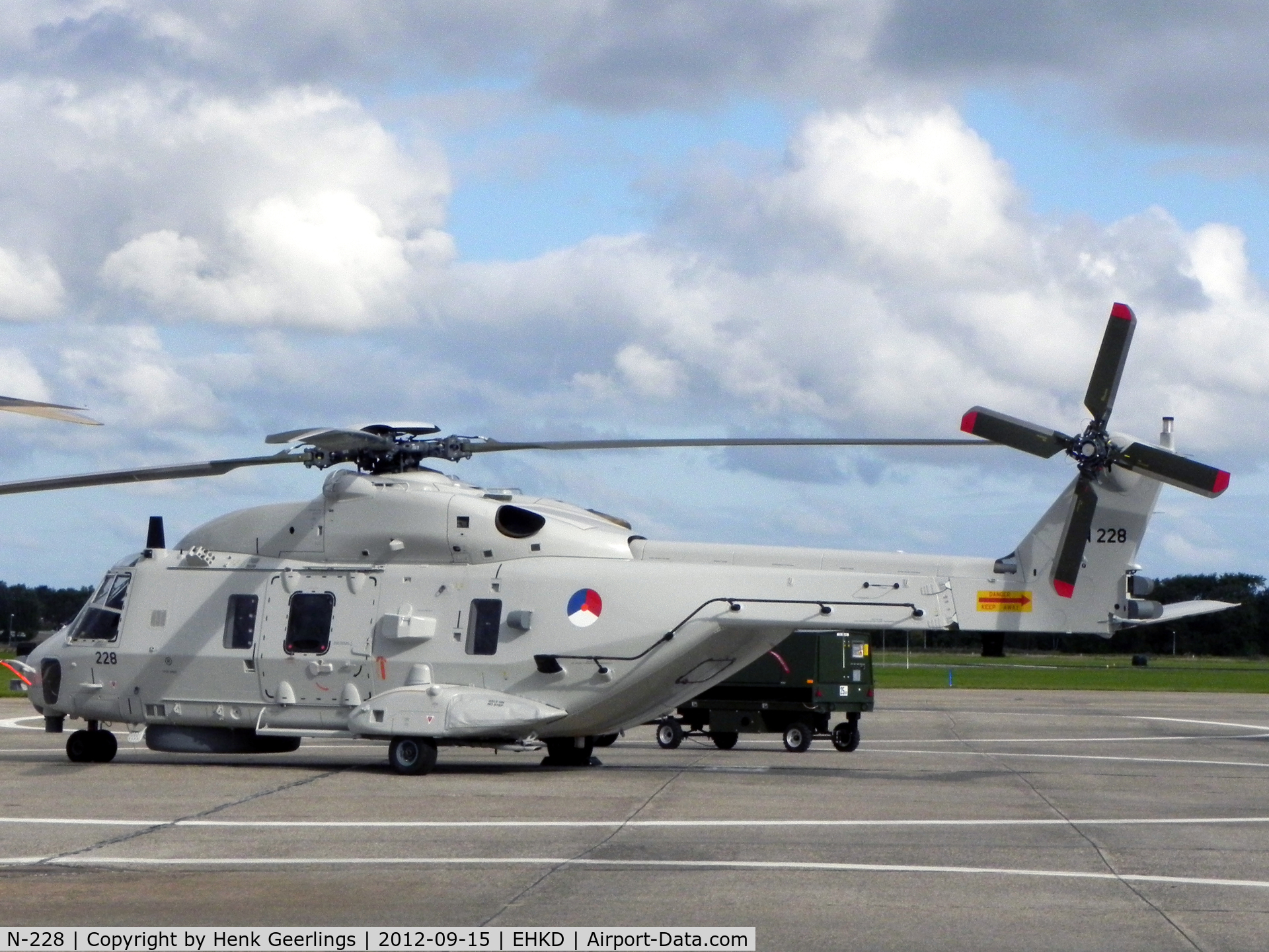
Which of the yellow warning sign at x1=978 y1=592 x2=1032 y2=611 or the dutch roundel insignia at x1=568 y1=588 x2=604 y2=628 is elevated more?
the yellow warning sign at x1=978 y1=592 x2=1032 y2=611

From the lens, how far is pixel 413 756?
19984 millimetres

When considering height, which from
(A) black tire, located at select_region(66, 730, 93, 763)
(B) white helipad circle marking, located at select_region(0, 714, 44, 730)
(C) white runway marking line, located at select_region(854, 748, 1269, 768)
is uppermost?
(C) white runway marking line, located at select_region(854, 748, 1269, 768)

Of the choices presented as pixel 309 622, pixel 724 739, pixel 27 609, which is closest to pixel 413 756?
pixel 309 622

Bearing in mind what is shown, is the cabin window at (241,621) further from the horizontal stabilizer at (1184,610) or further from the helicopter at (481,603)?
the horizontal stabilizer at (1184,610)

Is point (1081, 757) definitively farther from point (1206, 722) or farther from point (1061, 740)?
point (1206, 722)

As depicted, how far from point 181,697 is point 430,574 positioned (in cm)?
409

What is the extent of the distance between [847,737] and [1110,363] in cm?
1082

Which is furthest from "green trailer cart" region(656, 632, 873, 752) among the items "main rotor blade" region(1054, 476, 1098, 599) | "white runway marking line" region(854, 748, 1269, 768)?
"main rotor blade" region(1054, 476, 1098, 599)

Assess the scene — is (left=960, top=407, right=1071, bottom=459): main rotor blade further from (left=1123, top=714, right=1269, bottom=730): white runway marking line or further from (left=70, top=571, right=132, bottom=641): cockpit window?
(left=1123, top=714, right=1269, bottom=730): white runway marking line

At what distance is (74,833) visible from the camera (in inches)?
547

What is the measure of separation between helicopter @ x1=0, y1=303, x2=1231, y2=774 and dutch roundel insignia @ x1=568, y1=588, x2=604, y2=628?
0.03m

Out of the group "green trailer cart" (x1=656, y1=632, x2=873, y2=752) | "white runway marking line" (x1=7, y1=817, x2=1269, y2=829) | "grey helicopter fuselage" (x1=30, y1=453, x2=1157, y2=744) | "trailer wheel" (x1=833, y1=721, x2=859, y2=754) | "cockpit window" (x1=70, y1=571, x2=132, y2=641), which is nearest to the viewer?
"white runway marking line" (x1=7, y1=817, x2=1269, y2=829)

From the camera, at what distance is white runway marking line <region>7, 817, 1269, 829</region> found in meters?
14.6

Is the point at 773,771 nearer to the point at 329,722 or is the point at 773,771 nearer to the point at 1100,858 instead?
the point at 329,722
